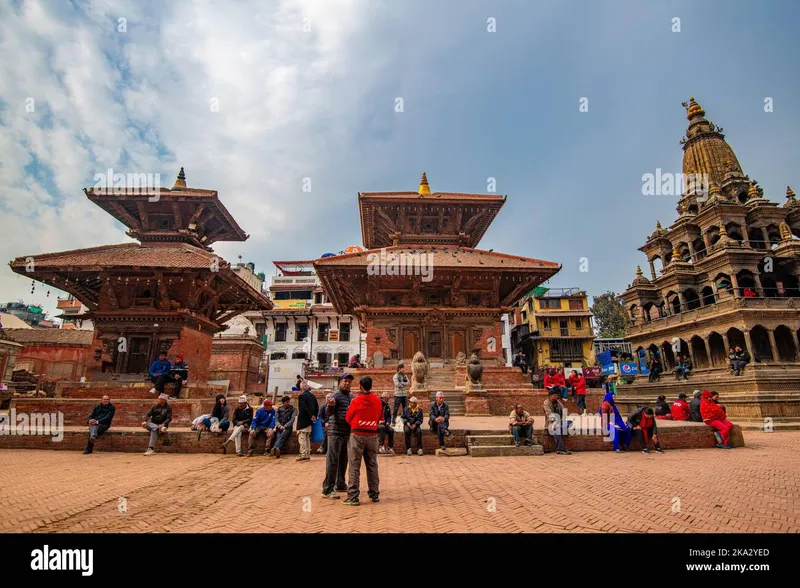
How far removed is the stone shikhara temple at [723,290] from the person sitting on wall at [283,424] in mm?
23507

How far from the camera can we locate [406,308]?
21516 mm

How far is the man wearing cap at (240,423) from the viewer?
988cm

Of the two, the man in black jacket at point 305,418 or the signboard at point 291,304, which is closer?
the man in black jacket at point 305,418

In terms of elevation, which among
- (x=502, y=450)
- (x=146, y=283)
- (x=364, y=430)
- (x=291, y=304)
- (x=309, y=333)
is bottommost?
(x=502, y=450)

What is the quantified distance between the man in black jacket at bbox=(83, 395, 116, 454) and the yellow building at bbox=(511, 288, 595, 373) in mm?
42885

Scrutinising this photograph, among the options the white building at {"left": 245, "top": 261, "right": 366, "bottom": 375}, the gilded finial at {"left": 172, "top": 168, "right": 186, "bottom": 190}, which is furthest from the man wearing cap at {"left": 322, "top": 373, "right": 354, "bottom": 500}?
the white building at {"left": 245, "top": 261, "right": 366, "bottom": 375}

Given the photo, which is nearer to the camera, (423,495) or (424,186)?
(423,495)

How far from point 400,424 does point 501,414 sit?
6525 mm

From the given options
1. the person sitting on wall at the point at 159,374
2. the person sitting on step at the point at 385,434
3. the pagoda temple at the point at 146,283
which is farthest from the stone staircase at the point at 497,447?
the pagoda temple at the point at 146,283

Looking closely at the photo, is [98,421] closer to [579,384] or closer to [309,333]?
[579,384]

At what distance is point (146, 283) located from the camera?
1820cm

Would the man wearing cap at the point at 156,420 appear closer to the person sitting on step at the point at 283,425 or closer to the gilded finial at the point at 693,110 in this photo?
the person sitting on step at the point at 283,425

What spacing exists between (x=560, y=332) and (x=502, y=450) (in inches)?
1588

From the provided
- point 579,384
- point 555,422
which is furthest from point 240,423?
point 579,384
